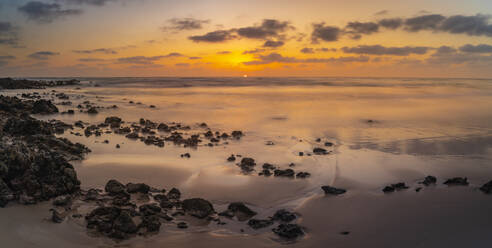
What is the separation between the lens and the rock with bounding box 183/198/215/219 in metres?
7.22

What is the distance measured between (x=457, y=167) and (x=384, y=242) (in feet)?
22.1

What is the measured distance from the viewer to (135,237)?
620 centimetres

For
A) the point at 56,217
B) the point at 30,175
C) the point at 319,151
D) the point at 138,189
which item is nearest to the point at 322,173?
the point at 319,151

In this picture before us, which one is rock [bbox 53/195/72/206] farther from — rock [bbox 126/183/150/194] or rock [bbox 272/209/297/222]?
rock [bbox 272/209/297/222]

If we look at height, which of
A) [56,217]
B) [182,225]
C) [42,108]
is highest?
[42,108]

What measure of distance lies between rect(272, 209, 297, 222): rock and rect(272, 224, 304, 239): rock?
44 centimetres

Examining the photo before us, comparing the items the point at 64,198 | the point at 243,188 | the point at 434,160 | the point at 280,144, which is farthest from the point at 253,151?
the point at 64,198

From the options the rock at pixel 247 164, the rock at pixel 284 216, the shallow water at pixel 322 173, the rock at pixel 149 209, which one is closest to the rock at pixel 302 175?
the shallow water at pixel 322 173

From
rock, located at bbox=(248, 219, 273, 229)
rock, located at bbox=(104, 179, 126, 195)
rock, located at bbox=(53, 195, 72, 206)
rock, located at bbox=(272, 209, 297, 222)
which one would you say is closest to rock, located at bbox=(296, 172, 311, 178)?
rock, located at bbox=(272, 209, 297, 222)

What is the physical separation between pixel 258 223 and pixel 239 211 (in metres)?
0.68

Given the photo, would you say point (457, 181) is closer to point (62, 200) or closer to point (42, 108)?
point (62, 200)

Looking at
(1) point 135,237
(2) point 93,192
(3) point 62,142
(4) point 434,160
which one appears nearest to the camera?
(1) point 135,237

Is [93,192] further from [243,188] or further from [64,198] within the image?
[243,188]

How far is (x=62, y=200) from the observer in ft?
24.2
